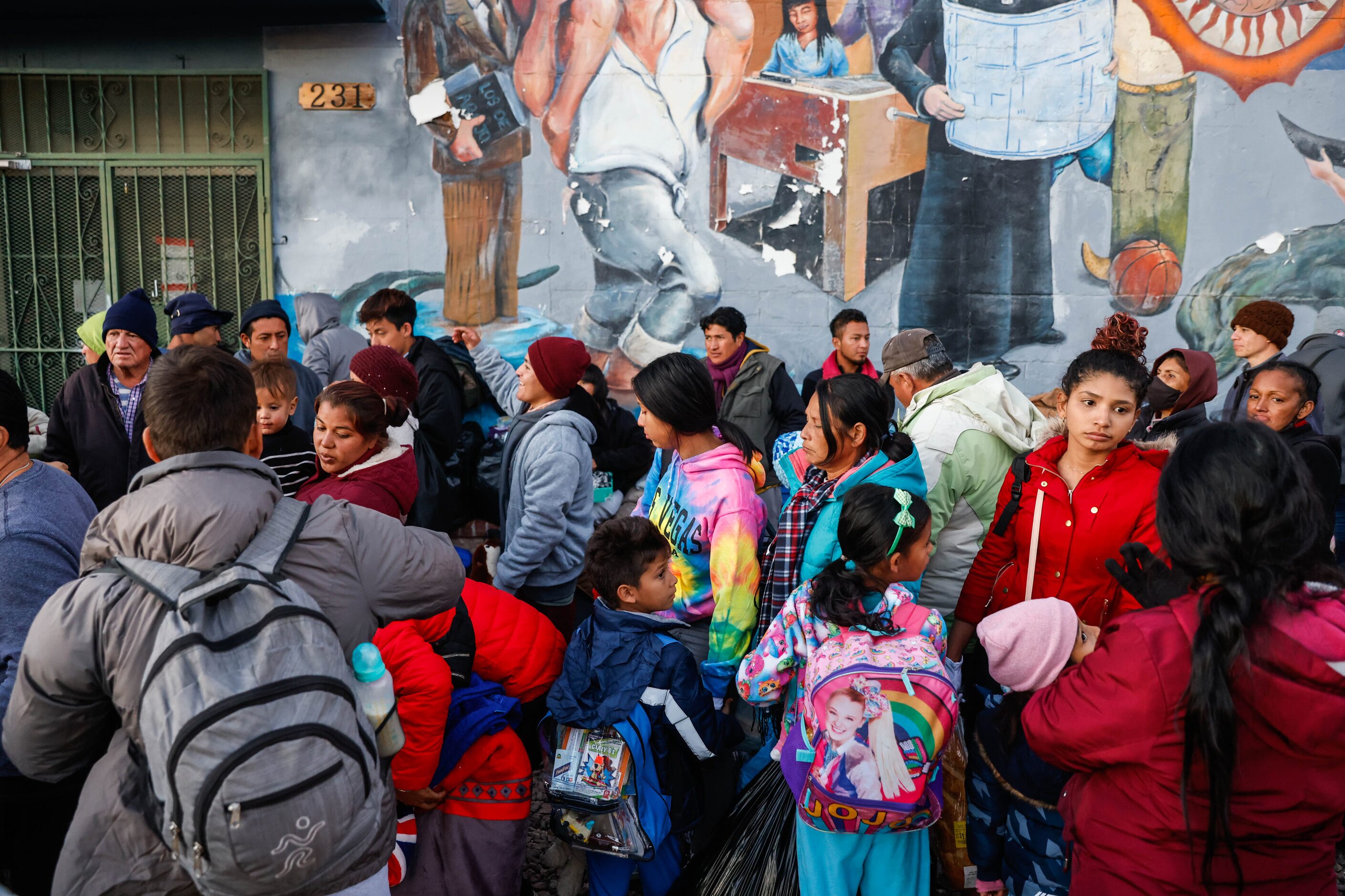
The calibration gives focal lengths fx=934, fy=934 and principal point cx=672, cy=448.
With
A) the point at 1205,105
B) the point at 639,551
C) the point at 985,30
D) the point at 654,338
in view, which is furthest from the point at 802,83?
the point at 639,551

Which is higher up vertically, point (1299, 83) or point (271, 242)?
point (1299, 83)

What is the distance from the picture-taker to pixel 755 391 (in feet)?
19.0

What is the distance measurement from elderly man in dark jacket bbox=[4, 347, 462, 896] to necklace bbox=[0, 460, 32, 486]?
78 cm

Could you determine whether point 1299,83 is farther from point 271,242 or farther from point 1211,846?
point 271,242

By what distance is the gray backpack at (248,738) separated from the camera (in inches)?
62.6

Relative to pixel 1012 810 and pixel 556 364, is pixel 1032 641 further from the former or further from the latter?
pixel 556 364

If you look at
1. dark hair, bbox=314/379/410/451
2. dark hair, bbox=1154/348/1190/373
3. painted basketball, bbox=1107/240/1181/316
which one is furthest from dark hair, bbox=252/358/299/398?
painted basketball, bbox=1107/240/1181/316

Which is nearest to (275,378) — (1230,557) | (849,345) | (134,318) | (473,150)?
(134,318)

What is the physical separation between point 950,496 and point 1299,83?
6.00m

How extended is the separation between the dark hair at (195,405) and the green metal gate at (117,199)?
223 inches

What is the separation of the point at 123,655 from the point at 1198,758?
1.95 metres

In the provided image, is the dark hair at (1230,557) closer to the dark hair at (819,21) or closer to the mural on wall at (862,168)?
the mural on wall at (862,168)

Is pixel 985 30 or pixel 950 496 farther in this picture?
pixel 985 30

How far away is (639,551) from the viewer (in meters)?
2.94
